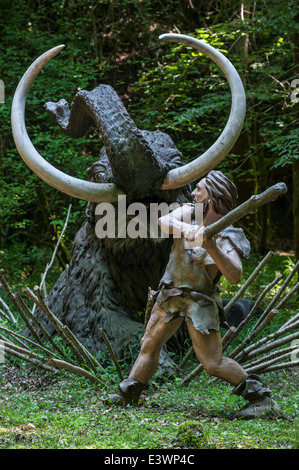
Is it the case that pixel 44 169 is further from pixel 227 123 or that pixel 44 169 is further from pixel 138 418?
pixel 138 418

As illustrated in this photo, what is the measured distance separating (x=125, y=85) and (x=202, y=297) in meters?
6.65

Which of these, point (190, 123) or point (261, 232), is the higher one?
point (190, 123)

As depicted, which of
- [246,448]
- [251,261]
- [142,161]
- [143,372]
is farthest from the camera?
[251,261]

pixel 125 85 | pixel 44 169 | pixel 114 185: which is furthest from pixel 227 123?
pixel 125 85

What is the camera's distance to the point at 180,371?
14.2 ft

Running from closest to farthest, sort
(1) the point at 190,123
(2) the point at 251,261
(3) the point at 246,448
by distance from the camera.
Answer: (3) the point at 246,448 < (1) the point at 190,123 < (2) the point at 251,261

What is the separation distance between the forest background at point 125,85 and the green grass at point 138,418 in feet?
11.4

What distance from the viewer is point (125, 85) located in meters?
9.41

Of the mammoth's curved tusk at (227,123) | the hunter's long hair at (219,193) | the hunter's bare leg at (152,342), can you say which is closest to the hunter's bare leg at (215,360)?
the hunter's bare leg at (152,342)

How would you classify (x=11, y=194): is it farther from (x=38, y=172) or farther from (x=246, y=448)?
(x=246, y=448)

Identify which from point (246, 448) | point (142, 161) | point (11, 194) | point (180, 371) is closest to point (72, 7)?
point (11, 194)

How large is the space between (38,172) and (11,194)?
399 centimetres

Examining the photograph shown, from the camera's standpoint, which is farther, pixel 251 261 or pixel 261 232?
pixel 261 232

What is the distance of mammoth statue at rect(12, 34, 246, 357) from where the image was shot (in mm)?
3783
